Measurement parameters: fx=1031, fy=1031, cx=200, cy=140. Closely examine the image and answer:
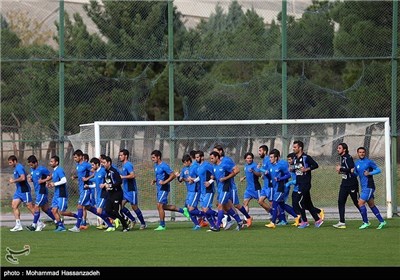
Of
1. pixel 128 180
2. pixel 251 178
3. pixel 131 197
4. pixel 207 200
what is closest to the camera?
pixel 207 200

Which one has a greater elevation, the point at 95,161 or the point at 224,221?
the point at 95,161

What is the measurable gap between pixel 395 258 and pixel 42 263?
18.4 feet

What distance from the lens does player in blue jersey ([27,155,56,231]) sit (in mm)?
23797

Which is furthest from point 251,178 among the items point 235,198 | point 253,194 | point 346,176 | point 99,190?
point 99,190

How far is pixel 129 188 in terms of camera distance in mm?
23984

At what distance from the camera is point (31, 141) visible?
1039 inches

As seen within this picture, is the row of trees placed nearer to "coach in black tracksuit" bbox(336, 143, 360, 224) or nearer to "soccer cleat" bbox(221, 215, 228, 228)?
"soccer cleat" bbox(221, 215, 228, 228)

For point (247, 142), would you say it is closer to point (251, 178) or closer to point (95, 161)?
point (251, 178)

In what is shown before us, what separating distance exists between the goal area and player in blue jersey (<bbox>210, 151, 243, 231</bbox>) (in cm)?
270

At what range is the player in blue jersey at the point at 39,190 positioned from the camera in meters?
23.8

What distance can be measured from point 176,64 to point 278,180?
4928 mm

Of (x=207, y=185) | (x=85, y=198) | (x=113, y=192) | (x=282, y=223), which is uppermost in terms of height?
(x=207, y=185)

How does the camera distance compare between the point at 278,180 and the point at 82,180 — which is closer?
the point at 278,180

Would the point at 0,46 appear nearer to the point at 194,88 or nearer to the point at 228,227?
the point at 194,88
